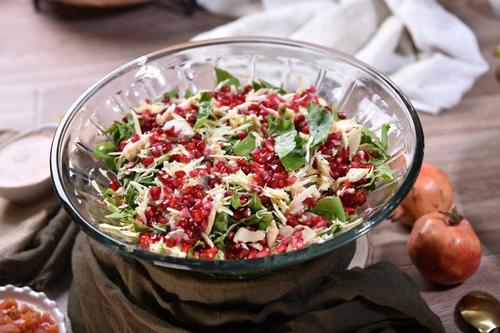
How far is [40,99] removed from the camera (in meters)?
2.47

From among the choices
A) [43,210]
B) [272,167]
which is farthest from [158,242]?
[43,210]

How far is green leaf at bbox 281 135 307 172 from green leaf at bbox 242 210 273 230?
0.13 metres

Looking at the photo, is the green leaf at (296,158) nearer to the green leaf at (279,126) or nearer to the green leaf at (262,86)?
the green leaf at (279,126)

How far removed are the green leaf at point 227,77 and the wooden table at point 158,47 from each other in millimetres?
551

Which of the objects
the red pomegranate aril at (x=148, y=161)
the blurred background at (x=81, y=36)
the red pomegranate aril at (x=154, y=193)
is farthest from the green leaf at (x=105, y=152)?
the blurred background at (x=81, y=36)

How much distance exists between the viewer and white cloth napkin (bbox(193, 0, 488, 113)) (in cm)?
236

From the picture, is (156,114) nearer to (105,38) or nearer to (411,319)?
(411,319)

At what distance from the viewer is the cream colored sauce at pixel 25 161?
1.86 m

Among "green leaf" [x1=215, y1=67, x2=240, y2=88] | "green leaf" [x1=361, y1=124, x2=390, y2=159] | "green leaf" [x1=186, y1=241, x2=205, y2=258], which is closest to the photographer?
"green leaf" [x1=186, y1=241, x2=205, y2=258]

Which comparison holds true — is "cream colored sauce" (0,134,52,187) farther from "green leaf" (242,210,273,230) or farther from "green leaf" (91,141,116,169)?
"green leaf" (242,210,273,230)

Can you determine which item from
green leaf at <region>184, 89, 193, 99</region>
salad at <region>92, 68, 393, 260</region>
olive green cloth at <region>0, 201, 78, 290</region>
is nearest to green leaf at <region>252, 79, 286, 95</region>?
salad at <region>92, 68, 393, 260</region>

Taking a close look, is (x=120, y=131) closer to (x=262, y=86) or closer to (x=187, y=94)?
(x=187, y=94)

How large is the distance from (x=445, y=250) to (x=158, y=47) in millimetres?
1474

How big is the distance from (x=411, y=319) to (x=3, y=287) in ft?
2.98
